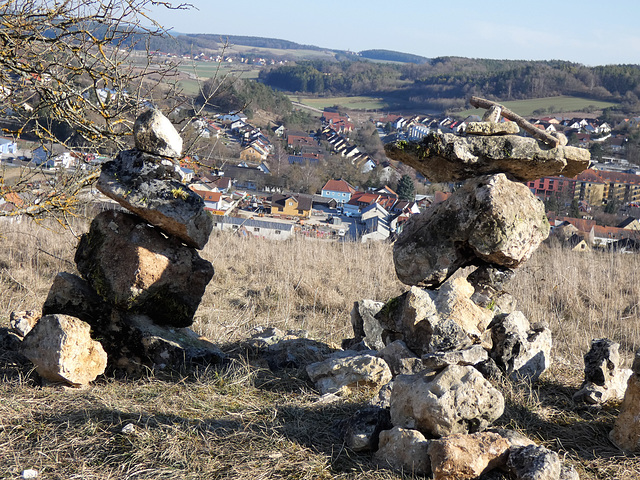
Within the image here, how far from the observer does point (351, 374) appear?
4.71 metres

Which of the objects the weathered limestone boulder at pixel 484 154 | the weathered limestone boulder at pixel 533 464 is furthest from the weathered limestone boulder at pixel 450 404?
the weathered limestone boulder at pixel 484 154

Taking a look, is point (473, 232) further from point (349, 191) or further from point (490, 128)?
point (349, 191)

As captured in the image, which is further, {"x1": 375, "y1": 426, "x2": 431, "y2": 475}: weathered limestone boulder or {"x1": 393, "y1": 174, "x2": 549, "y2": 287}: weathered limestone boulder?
{"x1": 393, "y1": 174, "x2": 549, "y2": 287}: weathered limestone boulder

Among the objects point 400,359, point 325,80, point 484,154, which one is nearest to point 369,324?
point 400,359

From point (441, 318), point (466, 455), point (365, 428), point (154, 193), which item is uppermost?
point (154, 193)

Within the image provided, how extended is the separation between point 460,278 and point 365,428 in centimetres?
184

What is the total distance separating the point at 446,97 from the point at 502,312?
115 metres

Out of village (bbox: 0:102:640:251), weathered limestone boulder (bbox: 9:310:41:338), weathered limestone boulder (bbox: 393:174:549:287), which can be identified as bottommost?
village (bbox: 0:102:640:251)

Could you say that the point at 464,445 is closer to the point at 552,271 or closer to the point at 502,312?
the point at 502,312

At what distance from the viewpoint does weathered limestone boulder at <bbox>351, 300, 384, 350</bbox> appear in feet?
18.7

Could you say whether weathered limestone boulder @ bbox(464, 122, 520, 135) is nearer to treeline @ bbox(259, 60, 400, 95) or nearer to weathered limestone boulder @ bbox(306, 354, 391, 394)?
weathered limestone boulder @ bbox(306, 354, 391, 394)

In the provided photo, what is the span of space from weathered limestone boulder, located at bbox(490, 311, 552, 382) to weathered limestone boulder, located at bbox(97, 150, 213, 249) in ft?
9.08

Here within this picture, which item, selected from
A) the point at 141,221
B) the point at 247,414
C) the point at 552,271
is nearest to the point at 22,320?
the point at 141,221

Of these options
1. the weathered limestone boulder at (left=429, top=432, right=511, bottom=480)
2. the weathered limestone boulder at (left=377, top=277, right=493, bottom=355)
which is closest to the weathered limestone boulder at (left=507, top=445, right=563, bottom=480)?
the weathered limestone boulder at (left=429, top=432, right=511, bottom=480)
